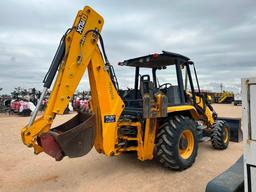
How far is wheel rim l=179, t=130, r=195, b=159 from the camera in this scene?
14.7 feet

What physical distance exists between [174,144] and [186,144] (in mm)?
604

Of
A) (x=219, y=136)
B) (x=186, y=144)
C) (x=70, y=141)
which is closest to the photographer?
(x=70, y=141)

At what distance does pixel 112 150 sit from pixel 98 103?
826mm

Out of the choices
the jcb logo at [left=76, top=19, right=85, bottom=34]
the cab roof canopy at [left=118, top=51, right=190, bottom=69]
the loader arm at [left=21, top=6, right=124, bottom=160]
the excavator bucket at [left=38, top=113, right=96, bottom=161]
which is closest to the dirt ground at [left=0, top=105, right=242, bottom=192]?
the loader arm at [left=21, top=6, right=124, bottom=160]

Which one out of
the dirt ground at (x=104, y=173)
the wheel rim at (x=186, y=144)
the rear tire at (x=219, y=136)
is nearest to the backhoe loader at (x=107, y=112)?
the wheel rim at (x=186, y=144)

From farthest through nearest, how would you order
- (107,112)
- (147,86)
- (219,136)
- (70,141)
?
(219,136) → (147,86) → (107,112) → (70,141)

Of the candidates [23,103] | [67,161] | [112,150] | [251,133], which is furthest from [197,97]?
[23,103]

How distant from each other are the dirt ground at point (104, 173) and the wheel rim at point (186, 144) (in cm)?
29

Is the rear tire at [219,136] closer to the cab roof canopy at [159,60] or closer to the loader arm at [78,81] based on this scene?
the cab roof canopy at [159,60]

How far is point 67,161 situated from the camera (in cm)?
498

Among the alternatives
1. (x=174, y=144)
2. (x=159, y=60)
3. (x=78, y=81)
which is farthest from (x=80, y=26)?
(x=174, y=144)

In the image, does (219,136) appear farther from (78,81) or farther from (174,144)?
(78,81)

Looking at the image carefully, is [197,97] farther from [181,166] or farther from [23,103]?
[23,103]

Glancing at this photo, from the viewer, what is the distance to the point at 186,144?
15.1ft
